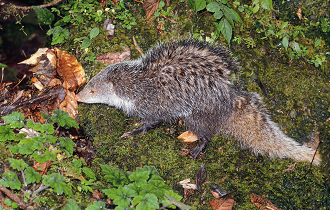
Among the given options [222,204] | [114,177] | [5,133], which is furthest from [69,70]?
[222,204]

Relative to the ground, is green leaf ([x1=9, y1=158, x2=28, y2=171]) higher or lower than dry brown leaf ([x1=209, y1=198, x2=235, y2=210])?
higher

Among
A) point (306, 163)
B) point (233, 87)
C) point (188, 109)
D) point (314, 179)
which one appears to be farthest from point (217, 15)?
point (314, 179)

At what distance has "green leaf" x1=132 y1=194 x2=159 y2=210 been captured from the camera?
2.71 m

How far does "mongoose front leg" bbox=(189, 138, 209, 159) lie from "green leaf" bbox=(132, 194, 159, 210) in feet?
5.22

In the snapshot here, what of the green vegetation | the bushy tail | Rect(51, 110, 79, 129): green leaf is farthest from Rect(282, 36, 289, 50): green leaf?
Rect(51, 110, 79, 129): green leaf

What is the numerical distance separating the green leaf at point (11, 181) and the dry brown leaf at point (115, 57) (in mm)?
2360

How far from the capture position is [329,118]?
4.40 metres

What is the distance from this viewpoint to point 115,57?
177 inches

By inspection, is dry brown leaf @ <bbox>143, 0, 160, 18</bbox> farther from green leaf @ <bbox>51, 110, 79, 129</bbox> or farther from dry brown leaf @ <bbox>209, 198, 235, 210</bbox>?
dry brown leaf @ <bbox>209, 198, 235, 210</bbox>

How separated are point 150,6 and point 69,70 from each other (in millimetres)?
1868

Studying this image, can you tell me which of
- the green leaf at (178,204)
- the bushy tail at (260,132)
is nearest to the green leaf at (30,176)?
the green leaf at (178,204)

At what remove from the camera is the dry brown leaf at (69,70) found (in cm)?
417

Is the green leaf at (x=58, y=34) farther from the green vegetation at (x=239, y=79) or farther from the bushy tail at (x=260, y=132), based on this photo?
the bushy tail at (x=260, y=132)

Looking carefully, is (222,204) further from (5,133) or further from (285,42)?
(5,133)
